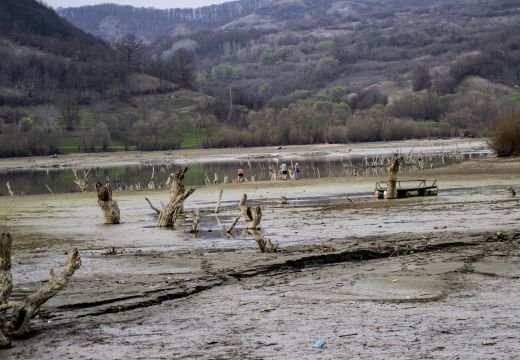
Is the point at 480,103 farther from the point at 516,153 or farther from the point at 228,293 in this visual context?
the point at 228,293

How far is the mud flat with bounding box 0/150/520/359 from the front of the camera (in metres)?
11.8

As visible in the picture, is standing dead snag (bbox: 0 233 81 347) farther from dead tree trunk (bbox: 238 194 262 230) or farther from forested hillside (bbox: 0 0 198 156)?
forested hillside (bbox: 0 0 198 156)

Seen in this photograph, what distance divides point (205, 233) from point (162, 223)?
8.87 feet

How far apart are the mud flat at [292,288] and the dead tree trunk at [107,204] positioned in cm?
141

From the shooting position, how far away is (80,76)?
7264 inches

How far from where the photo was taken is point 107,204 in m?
29.8

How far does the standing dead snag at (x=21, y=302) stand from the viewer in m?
12.7

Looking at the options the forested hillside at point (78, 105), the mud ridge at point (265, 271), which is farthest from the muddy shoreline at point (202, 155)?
the mud ridge at point (265, 271)

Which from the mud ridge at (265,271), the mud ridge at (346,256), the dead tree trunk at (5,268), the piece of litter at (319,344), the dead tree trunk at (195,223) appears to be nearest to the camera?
the piece of litter at (319,344)

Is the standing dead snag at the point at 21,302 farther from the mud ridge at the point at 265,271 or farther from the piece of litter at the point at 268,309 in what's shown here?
the piece of litter at the point at 268,309

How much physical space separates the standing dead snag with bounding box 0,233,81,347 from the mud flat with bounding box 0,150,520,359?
0.25 meters

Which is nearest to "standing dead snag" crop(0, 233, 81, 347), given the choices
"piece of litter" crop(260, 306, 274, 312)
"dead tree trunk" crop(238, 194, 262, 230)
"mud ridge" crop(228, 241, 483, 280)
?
"piece of litter" crop(260, 306, 274, 312)

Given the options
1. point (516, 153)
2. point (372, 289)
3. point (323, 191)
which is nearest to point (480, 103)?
point (516, 153)

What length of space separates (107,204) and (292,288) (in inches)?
611
